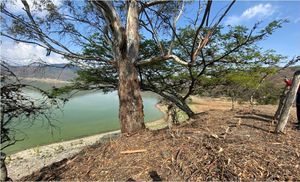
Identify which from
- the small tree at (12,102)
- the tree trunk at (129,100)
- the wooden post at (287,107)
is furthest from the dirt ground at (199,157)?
the small tree at (12,102)

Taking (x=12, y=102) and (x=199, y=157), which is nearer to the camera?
(x=199, y=157)

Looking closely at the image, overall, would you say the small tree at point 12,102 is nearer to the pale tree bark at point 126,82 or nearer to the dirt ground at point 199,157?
the dirt ground at point 199,157

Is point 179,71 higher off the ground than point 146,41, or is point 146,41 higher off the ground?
point 146,41

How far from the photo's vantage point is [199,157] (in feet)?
13.1

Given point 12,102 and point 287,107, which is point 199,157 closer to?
point 287,107

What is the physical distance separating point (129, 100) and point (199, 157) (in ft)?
7.87

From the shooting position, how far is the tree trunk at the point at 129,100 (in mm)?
5996

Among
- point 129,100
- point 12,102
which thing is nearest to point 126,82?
point 129,100

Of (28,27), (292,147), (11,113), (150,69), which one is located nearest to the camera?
(292,147)

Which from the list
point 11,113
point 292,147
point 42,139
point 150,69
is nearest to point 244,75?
point 150,69

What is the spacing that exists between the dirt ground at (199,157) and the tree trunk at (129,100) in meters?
0.44

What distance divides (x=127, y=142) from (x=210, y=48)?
6060 millimetres

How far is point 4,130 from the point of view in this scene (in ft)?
14.9

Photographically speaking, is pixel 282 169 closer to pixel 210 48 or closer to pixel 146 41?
pixel 210 48
